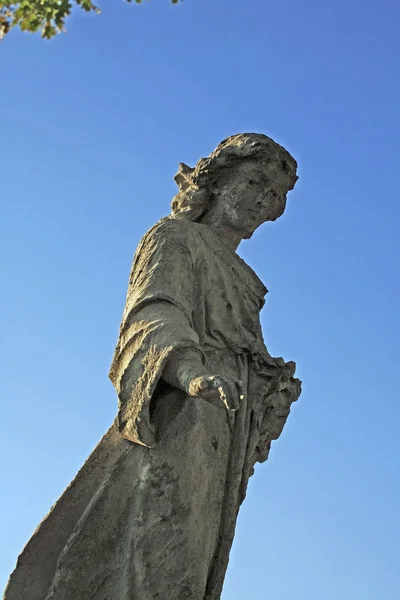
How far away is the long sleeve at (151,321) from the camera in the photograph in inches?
236

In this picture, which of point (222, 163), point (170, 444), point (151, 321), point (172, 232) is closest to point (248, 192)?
point (222, 163)

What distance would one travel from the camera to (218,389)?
5.34 metres

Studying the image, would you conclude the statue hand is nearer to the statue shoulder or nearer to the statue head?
the statue shoulder

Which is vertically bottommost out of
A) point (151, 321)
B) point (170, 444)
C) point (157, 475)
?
point (157, 475)

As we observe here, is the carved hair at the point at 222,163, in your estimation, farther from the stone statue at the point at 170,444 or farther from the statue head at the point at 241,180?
the stone statue at the point at 170,444

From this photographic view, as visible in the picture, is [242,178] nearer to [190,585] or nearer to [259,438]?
[259,438]

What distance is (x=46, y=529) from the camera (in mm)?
6227

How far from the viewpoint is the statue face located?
24.5 ft

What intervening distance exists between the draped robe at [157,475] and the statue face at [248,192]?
753mm

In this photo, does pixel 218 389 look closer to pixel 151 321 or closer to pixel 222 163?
pixel 151 321

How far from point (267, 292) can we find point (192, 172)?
1.05 meters

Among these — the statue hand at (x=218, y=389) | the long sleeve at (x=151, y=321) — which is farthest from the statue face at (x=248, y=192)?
the statue hand at (x=218, y=389)

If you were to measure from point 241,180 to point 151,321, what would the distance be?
168 cm

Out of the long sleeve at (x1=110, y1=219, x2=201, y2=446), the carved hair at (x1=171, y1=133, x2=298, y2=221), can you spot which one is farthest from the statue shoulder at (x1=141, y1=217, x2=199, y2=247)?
the carved hair at (x1=171, y1=133, x2=298, y2=221)
